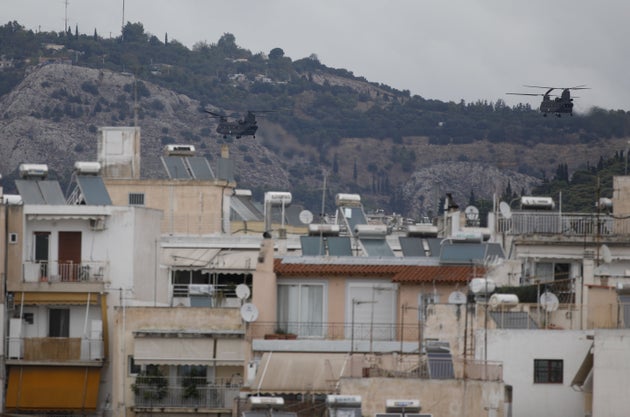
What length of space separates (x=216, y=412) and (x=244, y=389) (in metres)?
5.50

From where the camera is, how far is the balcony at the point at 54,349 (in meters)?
67.9

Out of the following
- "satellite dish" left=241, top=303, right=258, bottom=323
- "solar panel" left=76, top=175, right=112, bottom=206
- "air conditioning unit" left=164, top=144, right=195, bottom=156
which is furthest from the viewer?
"air conditioning unit" left=164, top=144, right=195, bottom=156

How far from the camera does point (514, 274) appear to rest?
6512cm

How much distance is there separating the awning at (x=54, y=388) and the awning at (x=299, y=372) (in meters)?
8.75

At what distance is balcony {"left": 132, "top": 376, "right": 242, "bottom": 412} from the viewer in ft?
209

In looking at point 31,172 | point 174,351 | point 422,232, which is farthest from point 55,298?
point 422,232

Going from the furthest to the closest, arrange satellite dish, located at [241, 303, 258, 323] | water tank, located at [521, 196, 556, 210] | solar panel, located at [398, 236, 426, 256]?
water tank, located at [521, 196, 556, 210], solar panel, located at [398, 236, 426, 256], satellite dish, located at [241, 303, 258, 323]

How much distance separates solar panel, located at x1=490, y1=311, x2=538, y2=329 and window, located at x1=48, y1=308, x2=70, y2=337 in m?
15.8

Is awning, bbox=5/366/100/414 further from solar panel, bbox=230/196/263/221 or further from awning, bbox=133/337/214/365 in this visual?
solar panel, bbox=230/196/263/221

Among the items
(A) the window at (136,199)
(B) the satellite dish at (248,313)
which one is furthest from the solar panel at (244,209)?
(B) the satellite dish at (248,313)

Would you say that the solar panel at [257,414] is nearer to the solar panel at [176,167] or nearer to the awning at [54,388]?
the awning at [54,388]

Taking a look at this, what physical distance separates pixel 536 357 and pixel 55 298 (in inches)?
752

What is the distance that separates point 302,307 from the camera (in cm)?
6538

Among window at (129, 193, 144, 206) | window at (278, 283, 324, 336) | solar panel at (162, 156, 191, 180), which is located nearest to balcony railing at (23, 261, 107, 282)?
window at (278, 283, 324, 336)
